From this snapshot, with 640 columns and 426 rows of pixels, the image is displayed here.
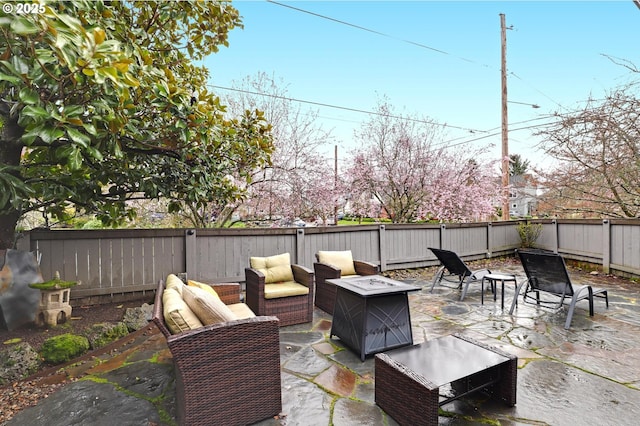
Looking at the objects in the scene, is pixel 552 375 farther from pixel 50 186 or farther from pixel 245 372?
pixel 50 186

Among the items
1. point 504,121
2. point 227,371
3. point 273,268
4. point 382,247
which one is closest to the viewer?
point 227,371

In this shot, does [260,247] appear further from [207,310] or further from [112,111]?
[112,111]

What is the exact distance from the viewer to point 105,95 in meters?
2.18

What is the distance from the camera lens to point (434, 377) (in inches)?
83.2

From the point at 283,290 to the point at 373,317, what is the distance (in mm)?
1298

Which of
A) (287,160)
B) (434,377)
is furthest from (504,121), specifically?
(434,377)

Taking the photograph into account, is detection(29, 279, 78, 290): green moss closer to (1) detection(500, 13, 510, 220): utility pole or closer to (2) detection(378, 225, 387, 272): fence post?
(2) detection(378, 225, 387, 272): fence post

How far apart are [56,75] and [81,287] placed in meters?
3.44

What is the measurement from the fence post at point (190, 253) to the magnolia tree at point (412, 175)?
5714 millimetres

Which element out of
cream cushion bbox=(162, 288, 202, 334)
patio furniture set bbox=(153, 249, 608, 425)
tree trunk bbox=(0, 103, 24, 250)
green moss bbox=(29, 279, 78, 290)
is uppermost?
tree trunk bbox=(0, 103, 24, 250)

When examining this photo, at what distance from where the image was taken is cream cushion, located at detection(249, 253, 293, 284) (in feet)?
14.3

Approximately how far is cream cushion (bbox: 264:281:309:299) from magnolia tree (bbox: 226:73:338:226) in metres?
3.90

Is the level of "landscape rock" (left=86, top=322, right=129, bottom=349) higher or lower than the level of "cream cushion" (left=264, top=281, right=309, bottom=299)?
lower

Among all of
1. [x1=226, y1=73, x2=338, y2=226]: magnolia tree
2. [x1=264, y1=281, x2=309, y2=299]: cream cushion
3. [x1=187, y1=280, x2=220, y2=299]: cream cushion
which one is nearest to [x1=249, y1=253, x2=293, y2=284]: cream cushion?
[x1=264, y1=281, x2=309, y2=299]: cream cushion
